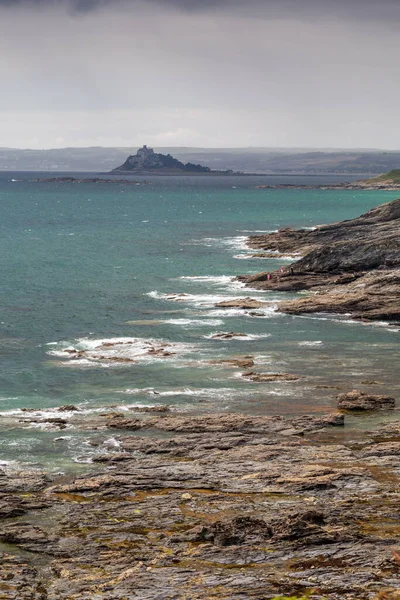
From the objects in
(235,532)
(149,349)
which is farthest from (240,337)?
(235,532)

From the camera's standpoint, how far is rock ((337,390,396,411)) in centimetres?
5128

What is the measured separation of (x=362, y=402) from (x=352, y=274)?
4270 centimetres

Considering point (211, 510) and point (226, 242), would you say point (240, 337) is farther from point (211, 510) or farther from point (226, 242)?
point (226, 242)

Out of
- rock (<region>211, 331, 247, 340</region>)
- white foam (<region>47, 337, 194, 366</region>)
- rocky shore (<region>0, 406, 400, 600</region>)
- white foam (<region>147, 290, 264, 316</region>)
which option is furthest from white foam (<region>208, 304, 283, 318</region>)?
rocky shore (<region>0, 406, 400, 600</region>)

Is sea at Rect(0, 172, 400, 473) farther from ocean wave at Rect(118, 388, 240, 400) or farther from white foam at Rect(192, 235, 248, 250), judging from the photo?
white foam at Rect(192, 235, 248, 250)

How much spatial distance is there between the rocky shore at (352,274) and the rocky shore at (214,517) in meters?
34.3

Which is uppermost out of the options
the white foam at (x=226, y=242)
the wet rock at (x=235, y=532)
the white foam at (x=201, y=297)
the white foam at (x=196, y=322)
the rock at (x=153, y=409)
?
the white foam at (x=226, y=242)

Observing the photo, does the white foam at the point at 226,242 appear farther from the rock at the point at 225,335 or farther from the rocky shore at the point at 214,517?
the rocky shore at the point at 214,517

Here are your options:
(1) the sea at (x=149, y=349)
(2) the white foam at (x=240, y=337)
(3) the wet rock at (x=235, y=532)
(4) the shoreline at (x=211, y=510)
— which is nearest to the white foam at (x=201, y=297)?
(1) the sea at (x=149, y=349)

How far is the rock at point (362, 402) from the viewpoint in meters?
51.3

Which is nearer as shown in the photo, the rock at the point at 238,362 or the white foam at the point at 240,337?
the rock at the point at 238,362

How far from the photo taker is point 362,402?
5159 cm

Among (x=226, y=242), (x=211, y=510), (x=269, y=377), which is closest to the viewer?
(x=211, y=510)

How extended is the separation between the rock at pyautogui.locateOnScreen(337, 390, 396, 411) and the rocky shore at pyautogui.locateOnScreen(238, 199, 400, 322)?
25.5 metres
